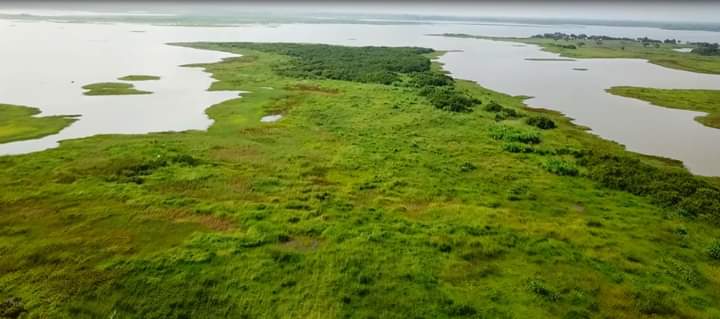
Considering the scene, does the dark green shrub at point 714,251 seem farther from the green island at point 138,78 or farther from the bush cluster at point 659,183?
→ the green island at point 138,78

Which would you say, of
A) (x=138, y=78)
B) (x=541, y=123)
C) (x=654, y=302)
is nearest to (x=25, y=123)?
(x=138, y=78)

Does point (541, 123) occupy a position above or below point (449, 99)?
below

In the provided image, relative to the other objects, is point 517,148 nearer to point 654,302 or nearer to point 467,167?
point 467,167

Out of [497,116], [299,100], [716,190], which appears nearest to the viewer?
[716,190]

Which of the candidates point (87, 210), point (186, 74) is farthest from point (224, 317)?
point (186, 74)

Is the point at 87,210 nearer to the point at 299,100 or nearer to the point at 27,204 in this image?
the point at 27,204

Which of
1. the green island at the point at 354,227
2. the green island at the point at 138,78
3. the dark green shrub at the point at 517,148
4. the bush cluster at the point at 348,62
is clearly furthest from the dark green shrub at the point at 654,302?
the green island at the point at 138,78
